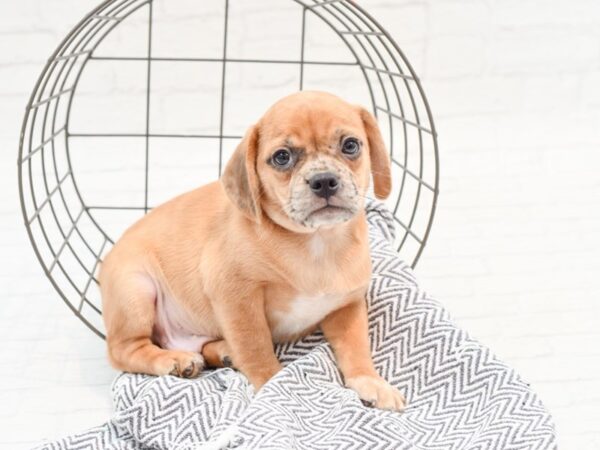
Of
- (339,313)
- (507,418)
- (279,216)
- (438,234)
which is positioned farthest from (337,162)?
(438,234)

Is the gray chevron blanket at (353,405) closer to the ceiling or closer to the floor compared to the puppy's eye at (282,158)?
closer to the floor

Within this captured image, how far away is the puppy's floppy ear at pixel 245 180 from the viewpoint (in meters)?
2.30

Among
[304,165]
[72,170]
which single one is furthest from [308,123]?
[72,170]

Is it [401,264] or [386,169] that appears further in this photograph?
[401,264]

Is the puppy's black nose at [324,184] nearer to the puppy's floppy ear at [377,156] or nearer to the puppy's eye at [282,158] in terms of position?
the puppy's eye at [282,158]

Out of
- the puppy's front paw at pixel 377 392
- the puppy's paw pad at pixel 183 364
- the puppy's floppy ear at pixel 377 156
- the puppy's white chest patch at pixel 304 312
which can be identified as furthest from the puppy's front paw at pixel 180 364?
the puppy's floppy ear at pixel 377 156

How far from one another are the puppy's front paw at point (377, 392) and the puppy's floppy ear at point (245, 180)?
1.44 feet

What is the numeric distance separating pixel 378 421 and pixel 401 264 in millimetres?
668

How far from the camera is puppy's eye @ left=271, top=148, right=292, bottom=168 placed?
225 centimetres

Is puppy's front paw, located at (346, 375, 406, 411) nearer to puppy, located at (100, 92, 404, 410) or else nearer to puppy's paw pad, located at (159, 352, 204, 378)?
puppy, located at (100, 92, 404, 410)

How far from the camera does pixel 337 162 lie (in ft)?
7.31

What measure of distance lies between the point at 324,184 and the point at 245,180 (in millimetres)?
227

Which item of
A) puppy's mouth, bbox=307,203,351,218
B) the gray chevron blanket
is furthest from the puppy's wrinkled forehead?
the gray chevron blanket

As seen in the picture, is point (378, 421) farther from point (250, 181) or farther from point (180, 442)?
point (250, 181)
